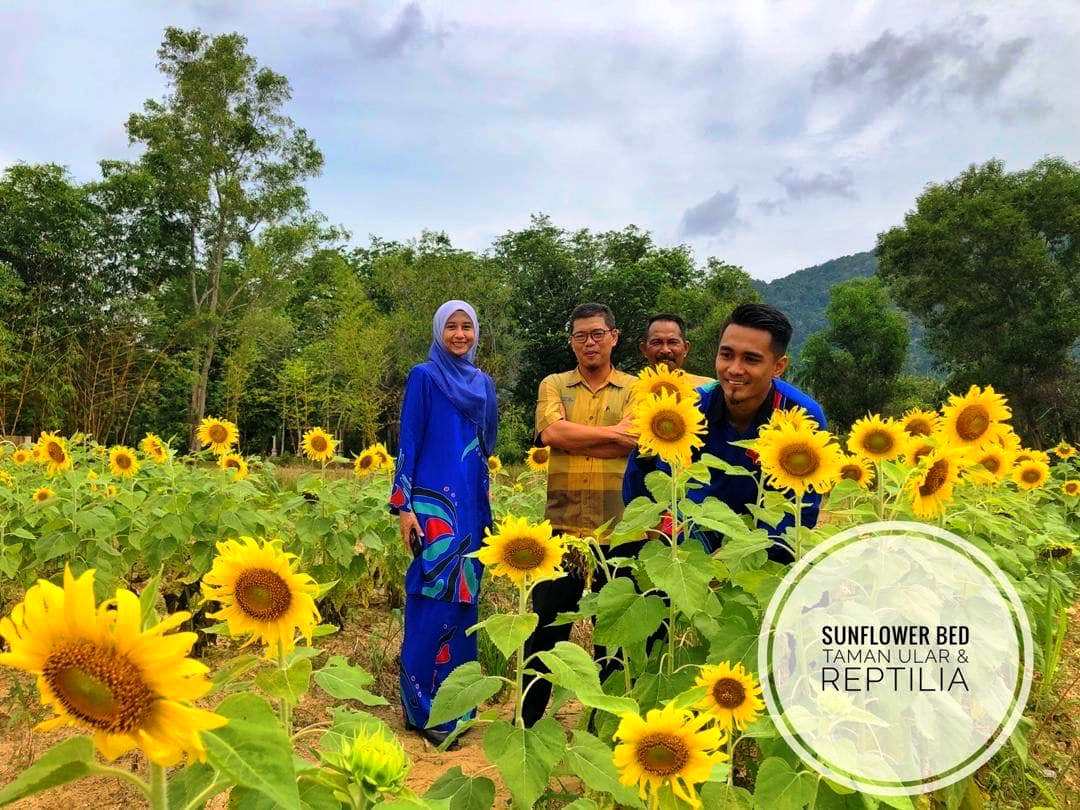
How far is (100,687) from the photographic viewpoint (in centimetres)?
61

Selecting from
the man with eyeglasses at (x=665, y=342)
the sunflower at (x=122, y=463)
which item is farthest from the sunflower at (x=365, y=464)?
the man with eyeglasses at (x=665, y=342)

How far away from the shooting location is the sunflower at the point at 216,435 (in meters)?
3.93

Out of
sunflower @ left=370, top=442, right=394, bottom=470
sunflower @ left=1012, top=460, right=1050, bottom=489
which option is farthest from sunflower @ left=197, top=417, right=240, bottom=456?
sunflower @ left=1012, top=460, right=1050, bottom=489

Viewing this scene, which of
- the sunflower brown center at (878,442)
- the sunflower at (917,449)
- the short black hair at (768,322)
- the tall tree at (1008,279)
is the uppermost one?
the tall tree at (1008,279)

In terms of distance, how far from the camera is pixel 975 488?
263cm

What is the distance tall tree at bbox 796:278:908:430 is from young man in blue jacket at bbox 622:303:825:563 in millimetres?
29962

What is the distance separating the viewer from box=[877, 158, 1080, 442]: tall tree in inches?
809

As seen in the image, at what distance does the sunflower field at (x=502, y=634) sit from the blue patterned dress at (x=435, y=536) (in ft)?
1.07

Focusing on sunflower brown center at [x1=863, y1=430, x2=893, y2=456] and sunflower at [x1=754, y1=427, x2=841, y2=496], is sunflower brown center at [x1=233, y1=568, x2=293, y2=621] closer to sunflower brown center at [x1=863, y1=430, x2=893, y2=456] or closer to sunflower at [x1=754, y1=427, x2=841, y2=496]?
sunflower at [x1=754, y1=427, x2=841, y2=496]

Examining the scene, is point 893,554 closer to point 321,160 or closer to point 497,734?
point 497,734

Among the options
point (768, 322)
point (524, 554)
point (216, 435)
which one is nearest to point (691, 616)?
point (524, 554)

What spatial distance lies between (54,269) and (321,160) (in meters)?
7.41

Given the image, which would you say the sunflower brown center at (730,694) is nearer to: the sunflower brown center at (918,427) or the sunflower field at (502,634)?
the sunflower field at (502,634)

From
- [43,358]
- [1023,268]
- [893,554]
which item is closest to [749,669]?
[893,554]
